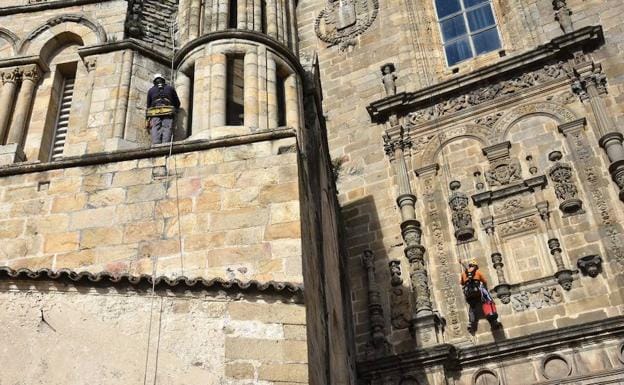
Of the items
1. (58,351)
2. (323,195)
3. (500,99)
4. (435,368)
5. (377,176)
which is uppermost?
(500,99)

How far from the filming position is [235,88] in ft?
28.0

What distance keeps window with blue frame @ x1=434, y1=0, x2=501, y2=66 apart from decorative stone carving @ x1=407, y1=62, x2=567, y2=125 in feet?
5.01

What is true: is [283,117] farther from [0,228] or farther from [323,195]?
[0,228]

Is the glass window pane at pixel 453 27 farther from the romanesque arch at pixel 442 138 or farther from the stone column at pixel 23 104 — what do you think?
the stone column at pixel 23 104

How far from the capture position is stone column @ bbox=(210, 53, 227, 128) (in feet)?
25.9

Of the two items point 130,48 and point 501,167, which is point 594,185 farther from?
point 130,48

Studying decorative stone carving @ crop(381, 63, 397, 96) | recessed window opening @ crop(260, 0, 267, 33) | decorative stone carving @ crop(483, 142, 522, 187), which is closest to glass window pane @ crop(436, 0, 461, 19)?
decorative stone carving @ crop(381, 63, 397, 96)

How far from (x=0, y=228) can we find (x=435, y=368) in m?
6.45

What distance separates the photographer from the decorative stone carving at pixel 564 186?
11336mm

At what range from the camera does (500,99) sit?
13047 mm

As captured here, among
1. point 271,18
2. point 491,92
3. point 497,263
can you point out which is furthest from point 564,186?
point 271,18

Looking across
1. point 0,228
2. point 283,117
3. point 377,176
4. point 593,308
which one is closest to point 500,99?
point 377,176

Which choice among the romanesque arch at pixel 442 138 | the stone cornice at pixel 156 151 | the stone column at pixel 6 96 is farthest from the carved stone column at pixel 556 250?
the stone column at pixel 6 96

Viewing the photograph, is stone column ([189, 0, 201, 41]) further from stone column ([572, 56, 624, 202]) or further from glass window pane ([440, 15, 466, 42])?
glass window pane ([440, 15, 466, 42])
